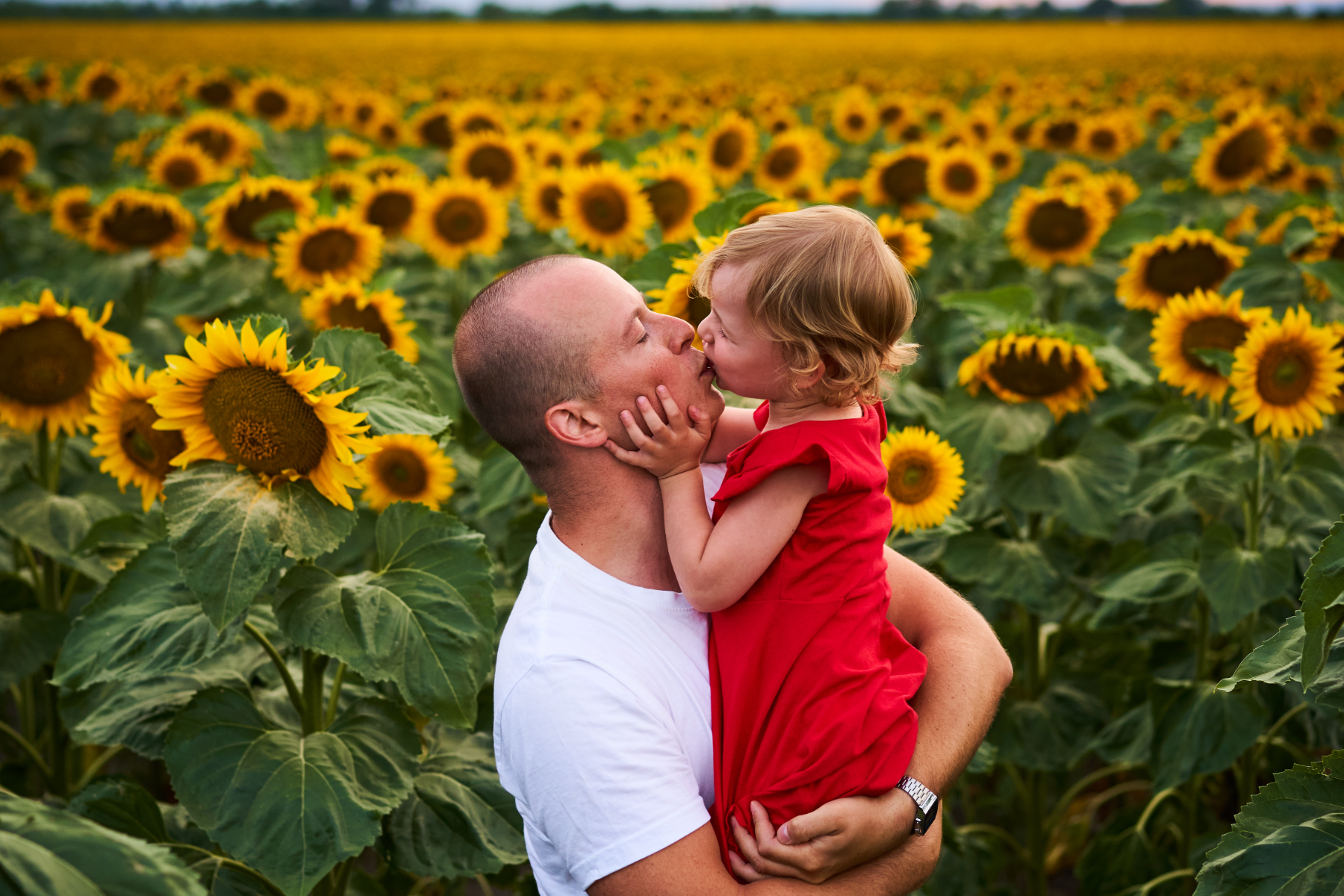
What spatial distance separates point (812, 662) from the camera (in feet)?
6.07

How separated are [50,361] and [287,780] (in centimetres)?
151

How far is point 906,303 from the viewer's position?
2023mm

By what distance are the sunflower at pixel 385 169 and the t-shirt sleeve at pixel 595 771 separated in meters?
4.07

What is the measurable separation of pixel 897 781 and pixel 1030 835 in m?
2.01

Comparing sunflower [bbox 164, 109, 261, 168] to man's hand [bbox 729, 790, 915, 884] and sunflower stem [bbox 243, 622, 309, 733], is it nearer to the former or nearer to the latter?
sunflower stem [bbox 243, 622, 309, 733]

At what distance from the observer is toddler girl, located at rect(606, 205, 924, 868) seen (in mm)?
1820

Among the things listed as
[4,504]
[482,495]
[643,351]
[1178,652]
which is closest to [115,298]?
[4,504]

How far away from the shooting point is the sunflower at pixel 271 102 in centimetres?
839

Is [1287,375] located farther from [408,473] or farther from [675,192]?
[408,473]

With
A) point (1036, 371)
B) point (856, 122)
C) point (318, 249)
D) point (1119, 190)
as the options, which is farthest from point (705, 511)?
point (856, 122)

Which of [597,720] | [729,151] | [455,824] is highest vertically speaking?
[729,151]

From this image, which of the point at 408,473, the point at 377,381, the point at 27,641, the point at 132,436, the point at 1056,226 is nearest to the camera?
the point at 377,381

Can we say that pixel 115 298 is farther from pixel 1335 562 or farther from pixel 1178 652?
pixel 1335 562

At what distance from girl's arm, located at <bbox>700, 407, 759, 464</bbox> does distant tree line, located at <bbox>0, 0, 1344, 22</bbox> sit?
56.6 metres
